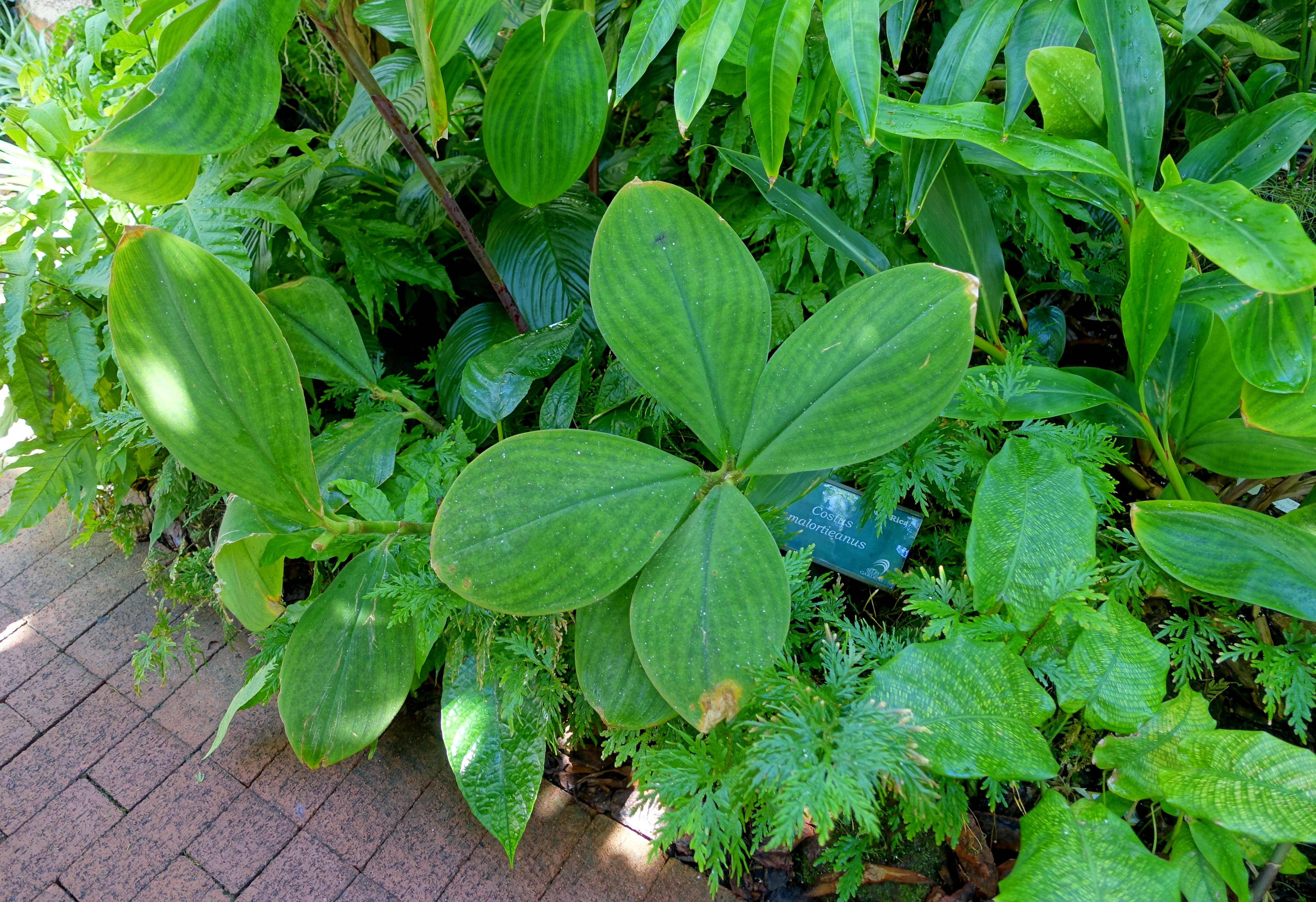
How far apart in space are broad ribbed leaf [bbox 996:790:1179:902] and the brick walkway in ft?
2.21

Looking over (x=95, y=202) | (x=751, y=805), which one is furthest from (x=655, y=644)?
(x=95, y=202)

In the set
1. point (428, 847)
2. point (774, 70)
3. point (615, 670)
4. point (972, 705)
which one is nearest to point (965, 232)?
point (774, 70)

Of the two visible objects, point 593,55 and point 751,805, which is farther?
point 593,55

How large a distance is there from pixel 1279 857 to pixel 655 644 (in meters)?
0.84

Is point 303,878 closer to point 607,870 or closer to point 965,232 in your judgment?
point 607,870

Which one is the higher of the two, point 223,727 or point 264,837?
point 223,727

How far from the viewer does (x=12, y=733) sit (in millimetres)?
1782

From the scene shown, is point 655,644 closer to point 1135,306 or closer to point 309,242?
point 1135,306

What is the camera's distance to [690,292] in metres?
0.86

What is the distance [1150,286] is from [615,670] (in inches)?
32.2

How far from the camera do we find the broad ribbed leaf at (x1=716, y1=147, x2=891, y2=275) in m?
1.14

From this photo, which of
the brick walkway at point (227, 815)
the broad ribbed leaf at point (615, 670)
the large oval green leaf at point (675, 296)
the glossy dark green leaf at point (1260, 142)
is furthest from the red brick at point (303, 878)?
the glossy dark green leaf at point (1260, 142)

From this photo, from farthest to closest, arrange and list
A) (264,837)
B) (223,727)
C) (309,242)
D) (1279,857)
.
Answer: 1. (264,837)
2. (309,242)
3. (223,727)
4. (1279,857)

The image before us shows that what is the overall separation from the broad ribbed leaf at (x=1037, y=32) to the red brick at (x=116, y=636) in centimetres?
221
